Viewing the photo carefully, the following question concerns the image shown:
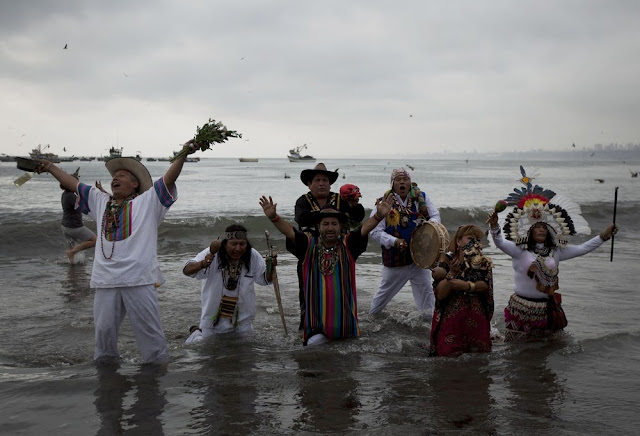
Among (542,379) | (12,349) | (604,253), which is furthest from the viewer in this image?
(604,253)

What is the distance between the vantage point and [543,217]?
21.0 ft

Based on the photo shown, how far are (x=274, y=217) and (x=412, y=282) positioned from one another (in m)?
2.94

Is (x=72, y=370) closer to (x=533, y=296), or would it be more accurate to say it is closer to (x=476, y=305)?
(x=476, y=305)

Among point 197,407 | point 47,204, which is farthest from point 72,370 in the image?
point 47,204

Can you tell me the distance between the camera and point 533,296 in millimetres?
6301

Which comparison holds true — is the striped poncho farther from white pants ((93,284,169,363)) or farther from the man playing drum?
the man playing drum

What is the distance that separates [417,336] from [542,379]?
2119mm

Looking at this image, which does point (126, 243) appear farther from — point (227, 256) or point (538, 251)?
point (538, 251)

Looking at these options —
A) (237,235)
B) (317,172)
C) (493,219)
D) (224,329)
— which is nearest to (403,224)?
(317,172)

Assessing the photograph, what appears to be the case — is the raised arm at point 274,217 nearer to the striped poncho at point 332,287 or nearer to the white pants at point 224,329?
the striped poncho at point 332,287

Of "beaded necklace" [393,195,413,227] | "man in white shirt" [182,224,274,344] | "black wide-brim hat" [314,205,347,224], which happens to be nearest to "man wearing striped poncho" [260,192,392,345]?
"black wide-brim hat" [314,205,347,224]

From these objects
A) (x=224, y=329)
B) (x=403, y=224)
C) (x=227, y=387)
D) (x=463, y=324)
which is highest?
(x=403, y=224)

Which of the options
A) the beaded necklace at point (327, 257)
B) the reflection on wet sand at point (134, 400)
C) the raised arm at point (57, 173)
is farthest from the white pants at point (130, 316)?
the beaded necklace at point (327, 257)

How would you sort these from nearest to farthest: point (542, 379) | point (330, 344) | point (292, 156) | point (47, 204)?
point (542, 379) < point (330, 344) < point (47, 204) < point (292, 156)
